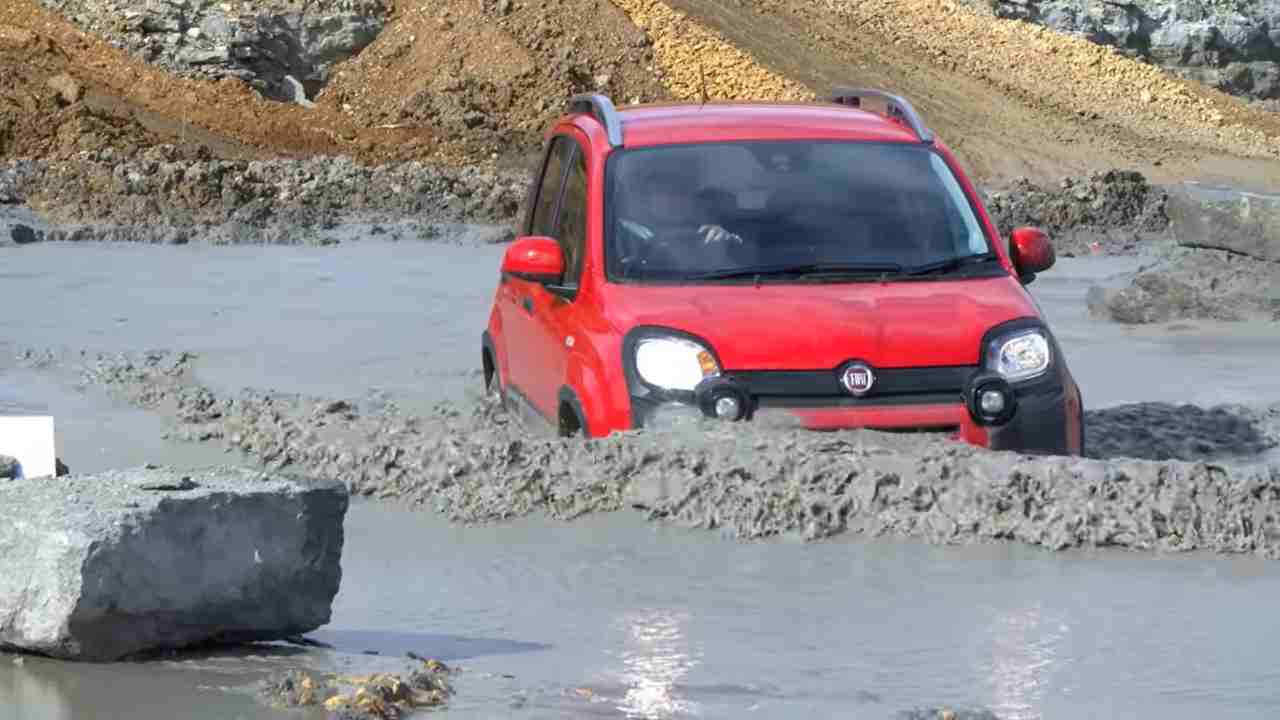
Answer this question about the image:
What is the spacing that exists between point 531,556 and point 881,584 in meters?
A: 1.23

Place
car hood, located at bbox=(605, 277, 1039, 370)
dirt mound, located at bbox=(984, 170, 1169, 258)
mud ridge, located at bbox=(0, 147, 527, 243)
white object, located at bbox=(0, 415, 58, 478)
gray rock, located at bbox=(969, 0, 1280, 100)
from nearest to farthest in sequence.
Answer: white object, located at bbox=(0, 415, 58, 478) < car hood, located at bbox=(605, 277, 1039, 370) < mud ridge, located at bbox=(0, 147, 527, 243) < dirt mound, located at bbox=(984, 170, 1169, 258) < gray rock, located at bbox=(969, 0, 1280, 100)

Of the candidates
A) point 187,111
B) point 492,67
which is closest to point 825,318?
point 187,111

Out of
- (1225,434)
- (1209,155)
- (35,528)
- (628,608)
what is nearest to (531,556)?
(628,608)

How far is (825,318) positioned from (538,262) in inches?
47.0

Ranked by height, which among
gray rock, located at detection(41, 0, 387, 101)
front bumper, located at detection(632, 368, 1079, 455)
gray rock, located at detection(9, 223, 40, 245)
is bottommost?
gray rock, located at detection(9, 223, 40, 245)

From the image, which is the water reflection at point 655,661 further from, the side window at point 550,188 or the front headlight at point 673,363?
the side window at point 550,188

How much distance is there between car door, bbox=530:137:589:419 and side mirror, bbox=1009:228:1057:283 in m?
1.64

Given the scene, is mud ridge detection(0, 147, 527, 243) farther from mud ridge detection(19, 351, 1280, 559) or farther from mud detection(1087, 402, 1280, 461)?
mud ridge detection(19, 351, 1280, 559)

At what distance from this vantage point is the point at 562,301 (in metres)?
8.95

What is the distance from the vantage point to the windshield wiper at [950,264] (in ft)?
28.8

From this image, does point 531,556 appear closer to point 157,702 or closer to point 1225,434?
point 157,702

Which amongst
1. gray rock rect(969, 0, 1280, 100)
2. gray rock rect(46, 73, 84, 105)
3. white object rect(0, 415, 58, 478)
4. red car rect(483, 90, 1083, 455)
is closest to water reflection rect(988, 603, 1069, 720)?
red car rect(483, 90, 1083, 455)

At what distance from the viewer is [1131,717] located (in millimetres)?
6004

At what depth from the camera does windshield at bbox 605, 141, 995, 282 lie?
8766mm
